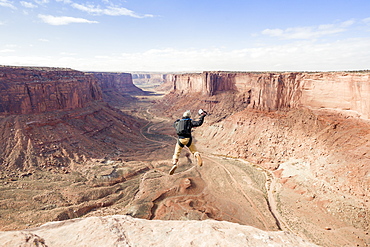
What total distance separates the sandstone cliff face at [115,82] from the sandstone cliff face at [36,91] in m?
68.4

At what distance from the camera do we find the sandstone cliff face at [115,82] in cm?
11329

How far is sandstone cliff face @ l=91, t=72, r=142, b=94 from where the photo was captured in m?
113

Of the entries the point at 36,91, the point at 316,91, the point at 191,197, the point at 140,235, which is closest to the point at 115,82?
the point at 36,91

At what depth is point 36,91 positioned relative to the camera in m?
36.2

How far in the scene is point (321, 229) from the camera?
19625mm

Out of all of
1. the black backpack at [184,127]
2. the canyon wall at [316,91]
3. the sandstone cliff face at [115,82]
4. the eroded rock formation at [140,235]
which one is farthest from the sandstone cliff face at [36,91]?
the sandstone cliff face at [115,82]

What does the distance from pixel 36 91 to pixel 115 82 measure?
98.4 meters

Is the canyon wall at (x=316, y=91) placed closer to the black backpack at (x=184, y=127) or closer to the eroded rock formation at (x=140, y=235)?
the black backpack at (x=184, y=127)

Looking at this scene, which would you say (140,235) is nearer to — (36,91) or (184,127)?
(184,127)

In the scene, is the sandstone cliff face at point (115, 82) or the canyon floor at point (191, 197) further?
the sandstone cliff face at point (115, 82)

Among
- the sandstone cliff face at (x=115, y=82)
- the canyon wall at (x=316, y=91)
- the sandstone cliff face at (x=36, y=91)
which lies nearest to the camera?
the canyon wall at (x=316, y=91)

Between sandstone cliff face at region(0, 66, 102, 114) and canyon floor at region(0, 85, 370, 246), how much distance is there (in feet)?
45.9

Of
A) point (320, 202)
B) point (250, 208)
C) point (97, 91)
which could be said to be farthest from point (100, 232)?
point (97, 91)

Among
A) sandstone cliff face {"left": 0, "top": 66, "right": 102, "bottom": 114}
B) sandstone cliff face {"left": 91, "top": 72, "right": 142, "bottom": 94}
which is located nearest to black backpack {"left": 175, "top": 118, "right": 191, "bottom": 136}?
sandstone cliff face {"left": 0, "top": 66, "right": 102, "bottom": 114}
